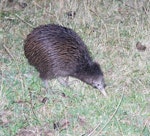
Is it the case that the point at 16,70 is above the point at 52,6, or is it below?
below

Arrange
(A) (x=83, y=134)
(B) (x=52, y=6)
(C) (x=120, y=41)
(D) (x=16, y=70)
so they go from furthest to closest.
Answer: (B) (x=52, y=6) < (C) (x=120, y=41) < (D) (x=16, y=70) < (A) (x=83, y=134)

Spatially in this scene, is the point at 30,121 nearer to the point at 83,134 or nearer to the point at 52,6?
the point at 83,134

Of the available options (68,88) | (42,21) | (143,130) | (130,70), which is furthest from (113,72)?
(42,21)

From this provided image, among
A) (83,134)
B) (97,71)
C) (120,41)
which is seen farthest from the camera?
(120,41)

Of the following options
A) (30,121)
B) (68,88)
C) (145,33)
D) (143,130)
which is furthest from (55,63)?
(145,33)

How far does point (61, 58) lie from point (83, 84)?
0.41m

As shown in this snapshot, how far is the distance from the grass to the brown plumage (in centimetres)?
18

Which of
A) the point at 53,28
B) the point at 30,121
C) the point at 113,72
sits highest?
the point at 53,28

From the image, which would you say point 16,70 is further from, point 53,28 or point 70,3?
point 70,3

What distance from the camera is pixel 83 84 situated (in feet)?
15.5

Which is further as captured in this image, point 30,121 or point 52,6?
point 52,6

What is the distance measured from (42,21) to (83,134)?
2.14 meters

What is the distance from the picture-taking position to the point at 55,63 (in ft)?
14.9

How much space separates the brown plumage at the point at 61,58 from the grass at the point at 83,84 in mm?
177
